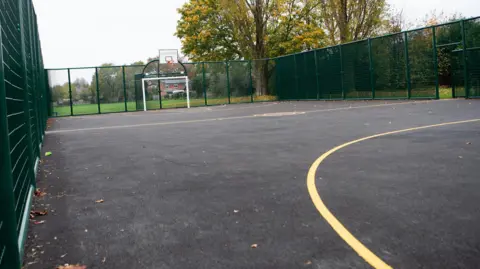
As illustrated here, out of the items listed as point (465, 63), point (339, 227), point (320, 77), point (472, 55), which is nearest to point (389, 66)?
point (465, 63)

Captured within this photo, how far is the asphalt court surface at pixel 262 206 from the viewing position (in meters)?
3.12

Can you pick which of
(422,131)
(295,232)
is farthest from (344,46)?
(295,232)

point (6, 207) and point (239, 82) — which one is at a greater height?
point (239, 82)

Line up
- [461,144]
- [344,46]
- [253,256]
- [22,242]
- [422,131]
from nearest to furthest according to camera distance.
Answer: [253,256], [22,242], [461,144], [422,131], [344,46]

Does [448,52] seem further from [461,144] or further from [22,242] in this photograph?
[22,242]

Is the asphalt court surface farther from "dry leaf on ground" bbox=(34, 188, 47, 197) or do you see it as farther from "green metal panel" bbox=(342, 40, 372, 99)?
"green metal panel" bbox=(342, 40, 372, 99)

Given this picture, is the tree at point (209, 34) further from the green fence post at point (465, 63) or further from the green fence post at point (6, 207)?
the green fence post at point (6, 207)

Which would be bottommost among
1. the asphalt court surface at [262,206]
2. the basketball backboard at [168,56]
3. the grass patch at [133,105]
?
the asphalt court surface at [262,206]

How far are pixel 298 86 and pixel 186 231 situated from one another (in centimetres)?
2822

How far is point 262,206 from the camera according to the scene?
14.3 feet

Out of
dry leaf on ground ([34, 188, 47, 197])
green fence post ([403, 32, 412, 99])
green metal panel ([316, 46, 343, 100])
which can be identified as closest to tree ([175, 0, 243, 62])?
green metal panel ([316, 46, 343, 100])

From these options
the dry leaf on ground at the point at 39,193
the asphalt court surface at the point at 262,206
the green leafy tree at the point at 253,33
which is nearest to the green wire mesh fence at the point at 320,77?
the green leafy tree at the point at 253,33

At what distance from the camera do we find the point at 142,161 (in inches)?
296

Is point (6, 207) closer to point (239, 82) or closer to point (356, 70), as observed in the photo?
point (356, 70)
